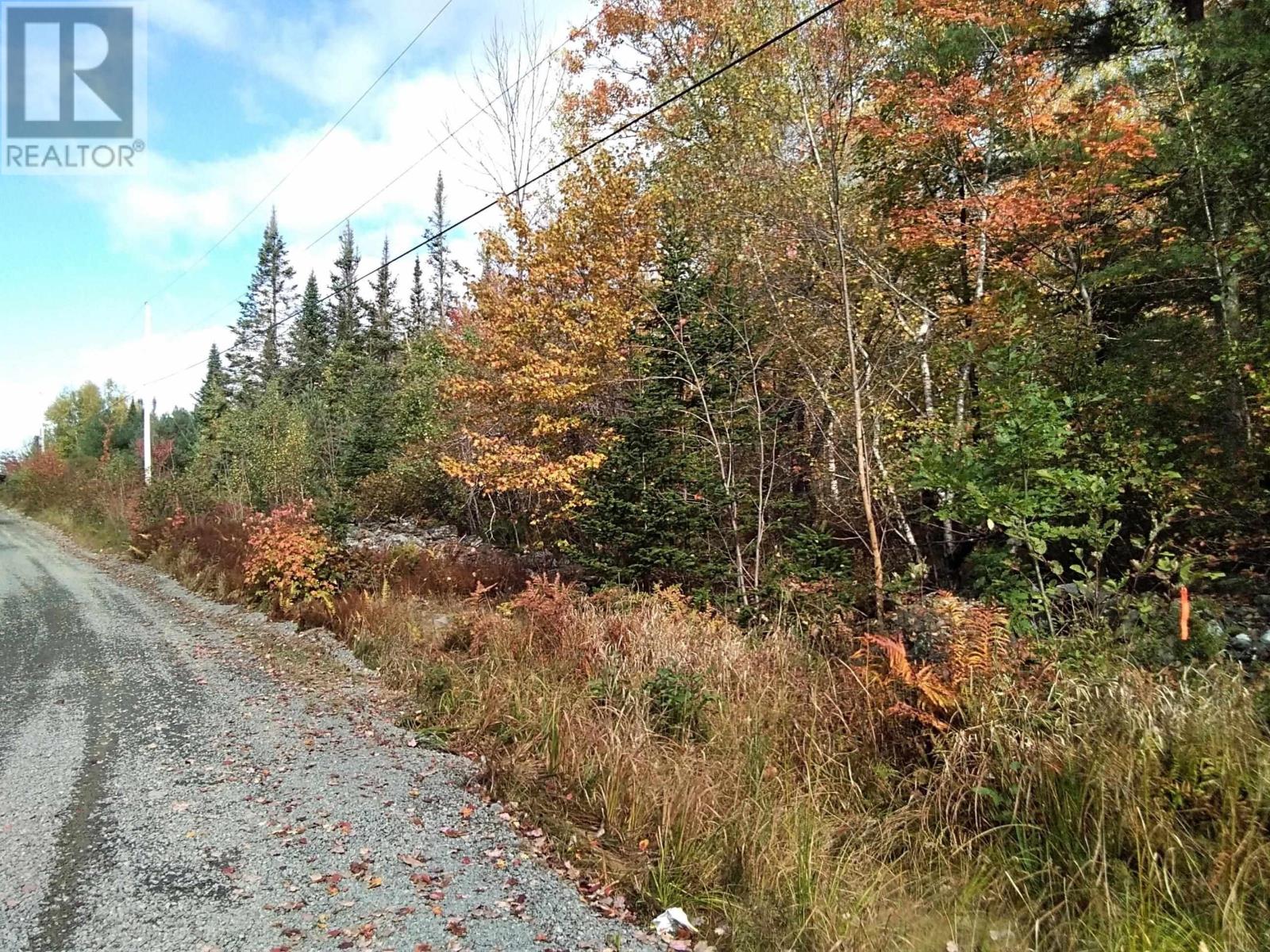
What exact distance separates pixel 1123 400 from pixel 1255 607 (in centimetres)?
204

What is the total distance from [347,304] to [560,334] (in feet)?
110

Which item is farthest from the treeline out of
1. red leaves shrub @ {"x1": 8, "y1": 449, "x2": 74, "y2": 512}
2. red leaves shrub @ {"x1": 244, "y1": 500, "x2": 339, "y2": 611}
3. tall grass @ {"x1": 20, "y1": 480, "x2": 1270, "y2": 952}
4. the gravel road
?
red leaves shrub @ {"x1": 8, "y1": 449, "x2": 74, "y2": 512}

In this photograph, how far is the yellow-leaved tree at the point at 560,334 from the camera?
10.4 meters

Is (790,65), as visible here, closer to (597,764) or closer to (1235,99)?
(1235,99)

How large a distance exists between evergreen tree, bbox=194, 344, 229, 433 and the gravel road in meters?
22.4

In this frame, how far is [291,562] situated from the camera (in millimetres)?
8945

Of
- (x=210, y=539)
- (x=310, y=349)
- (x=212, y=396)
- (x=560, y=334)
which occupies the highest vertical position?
(x=310, y=349)

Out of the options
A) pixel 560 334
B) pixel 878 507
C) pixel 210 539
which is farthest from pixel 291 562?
pixel 878 507

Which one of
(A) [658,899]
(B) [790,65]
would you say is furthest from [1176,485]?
(A) [658,899]

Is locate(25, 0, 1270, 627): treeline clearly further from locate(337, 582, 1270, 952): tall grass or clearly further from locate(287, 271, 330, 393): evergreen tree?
locate(287, 271, 330, 393): evergreen tree

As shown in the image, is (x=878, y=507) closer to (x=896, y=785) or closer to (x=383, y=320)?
(x=896, y=785)

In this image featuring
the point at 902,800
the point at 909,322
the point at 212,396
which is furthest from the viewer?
the point at 212,396

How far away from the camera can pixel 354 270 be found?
149ft

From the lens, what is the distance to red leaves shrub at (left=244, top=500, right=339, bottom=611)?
8.88 metres
